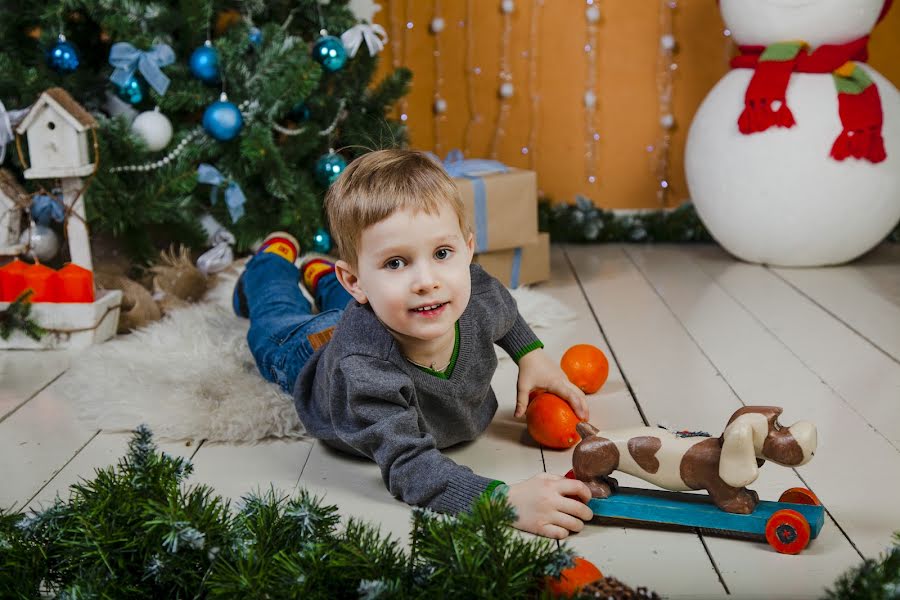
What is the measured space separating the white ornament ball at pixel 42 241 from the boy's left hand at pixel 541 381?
125cm

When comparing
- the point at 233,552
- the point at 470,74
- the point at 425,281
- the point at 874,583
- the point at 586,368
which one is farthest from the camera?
the point at 470,74

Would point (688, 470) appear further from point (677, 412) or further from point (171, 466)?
point (171, 466)

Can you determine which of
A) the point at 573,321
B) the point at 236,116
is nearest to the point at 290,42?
the point at 236,116

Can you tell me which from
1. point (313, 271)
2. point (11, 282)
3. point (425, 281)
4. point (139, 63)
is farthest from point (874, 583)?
point (139, 63)

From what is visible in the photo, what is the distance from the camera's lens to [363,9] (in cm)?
275

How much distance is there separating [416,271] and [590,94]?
200cm

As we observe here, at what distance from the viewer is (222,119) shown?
2291mm

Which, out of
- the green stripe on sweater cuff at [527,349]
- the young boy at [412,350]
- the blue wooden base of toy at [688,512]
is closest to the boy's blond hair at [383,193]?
the young boy at [412,350]

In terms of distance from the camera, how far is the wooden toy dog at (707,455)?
1.06m

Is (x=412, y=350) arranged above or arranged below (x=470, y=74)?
below

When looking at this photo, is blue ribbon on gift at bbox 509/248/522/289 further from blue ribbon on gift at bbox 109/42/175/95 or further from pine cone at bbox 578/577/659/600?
pine cone at bbox 578/577/659/600

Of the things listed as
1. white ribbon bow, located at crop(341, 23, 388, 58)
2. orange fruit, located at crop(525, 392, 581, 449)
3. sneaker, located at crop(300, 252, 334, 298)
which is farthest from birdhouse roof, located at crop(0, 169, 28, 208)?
orange fruit, located at crop(525, 392, 581, 449)

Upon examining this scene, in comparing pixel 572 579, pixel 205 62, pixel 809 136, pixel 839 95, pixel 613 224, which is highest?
pixel 205 62

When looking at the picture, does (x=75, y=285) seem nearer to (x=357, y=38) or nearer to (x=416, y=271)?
(x=357, y=38)
